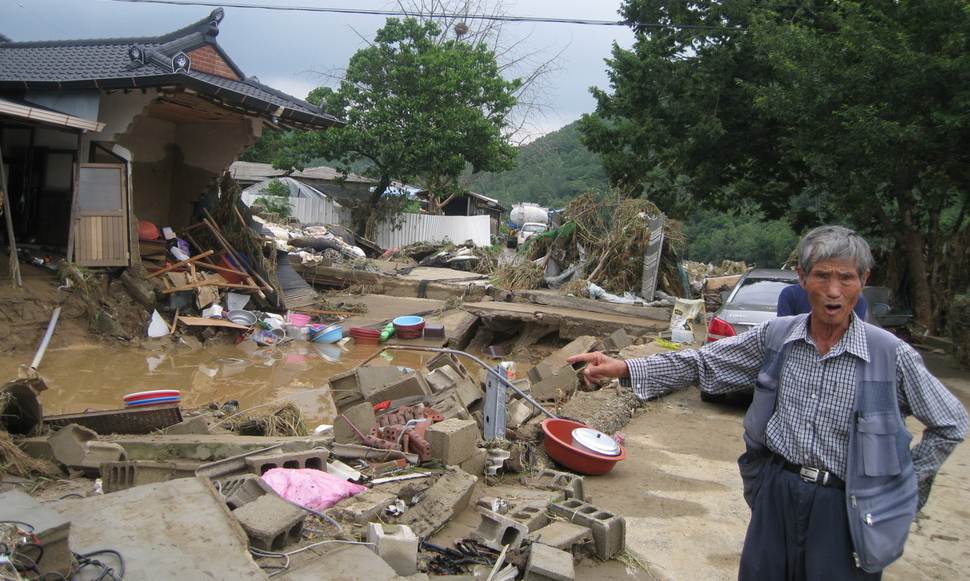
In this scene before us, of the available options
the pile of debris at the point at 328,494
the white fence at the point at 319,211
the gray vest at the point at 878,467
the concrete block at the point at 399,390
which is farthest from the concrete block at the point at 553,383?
the white fence at the point at 319,211

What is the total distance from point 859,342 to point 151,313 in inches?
494

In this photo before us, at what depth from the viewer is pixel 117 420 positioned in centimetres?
588

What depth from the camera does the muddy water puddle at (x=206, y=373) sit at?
965cm

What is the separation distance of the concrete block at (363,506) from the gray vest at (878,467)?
2.52m

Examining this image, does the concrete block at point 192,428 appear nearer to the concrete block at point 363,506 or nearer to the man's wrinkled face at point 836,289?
the concrete block at point 363,506

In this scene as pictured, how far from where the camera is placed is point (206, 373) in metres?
11.4

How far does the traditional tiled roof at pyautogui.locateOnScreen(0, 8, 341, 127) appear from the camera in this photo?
12383 mm

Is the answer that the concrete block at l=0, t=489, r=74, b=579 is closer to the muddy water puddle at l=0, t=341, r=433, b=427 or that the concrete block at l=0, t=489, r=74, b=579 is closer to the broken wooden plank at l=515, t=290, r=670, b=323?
the muddy water puddle at l=0, t=341, r=433, b=427

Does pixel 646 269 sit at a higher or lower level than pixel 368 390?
higher

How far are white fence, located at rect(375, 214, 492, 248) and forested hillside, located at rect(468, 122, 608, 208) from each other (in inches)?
570

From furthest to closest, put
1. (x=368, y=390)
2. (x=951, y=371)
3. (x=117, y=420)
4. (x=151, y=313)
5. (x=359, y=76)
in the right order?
(x=359, y=76) → (x=151, y=313) → (x=951, y=371) → (x=368, y=390) → (x=117, y=420)

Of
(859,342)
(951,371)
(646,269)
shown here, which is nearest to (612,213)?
(646,269)

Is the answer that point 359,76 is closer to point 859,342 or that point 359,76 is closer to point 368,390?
point 368,390

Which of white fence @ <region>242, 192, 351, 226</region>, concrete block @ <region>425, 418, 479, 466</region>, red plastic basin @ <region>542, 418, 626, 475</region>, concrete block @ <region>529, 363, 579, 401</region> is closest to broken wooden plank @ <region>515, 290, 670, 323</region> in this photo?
concrete block @ <region>529, 363, 579, 401</region>
